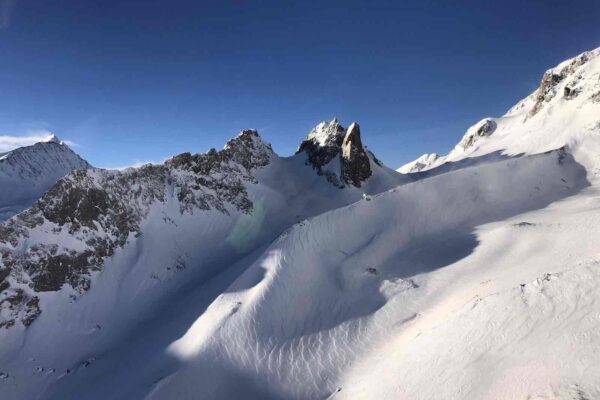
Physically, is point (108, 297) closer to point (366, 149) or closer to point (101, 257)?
point (101, 257)

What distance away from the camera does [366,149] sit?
74.7 metres

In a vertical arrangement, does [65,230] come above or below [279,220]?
above

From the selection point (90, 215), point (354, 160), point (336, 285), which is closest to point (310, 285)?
point (336, 285)

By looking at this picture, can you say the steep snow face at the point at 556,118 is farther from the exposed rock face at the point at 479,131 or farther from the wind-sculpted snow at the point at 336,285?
the wind-sculpted snow at the point at 336,285

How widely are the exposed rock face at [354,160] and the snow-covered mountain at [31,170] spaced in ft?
292

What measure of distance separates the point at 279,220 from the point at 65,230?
2824 centimetres

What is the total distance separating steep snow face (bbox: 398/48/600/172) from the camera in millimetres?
61344

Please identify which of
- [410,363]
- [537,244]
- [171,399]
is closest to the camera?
[410,363]

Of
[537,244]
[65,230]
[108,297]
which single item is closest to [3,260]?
[65,230]

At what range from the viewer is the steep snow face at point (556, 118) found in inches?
2415

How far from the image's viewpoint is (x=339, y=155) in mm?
72438

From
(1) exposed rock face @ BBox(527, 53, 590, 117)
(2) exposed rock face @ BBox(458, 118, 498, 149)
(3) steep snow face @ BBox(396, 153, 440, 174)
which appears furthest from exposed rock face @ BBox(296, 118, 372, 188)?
(3) steep snow face @ BBox(396, 153, 440, 174)

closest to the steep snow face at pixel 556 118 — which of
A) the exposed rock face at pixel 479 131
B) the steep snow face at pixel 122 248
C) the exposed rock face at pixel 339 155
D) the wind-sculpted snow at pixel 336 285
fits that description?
the exposed rock face at pixel 479 131

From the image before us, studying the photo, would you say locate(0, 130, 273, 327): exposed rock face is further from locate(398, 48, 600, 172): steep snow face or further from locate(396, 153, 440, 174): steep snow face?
locate(396, 153, 440, 174): steep snow face
